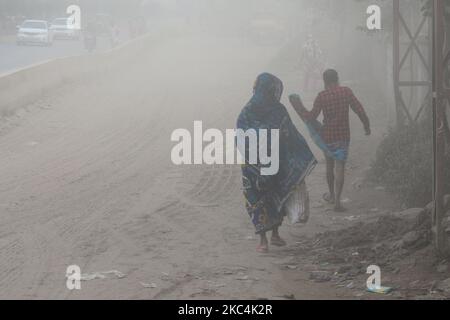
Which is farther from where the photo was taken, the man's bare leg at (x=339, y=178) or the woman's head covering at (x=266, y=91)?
the man's bare leg at (x=339, y=178)

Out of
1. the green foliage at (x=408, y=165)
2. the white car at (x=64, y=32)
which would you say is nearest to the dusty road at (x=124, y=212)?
the green foliage at (x=408, y=165)

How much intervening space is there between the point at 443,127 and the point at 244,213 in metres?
3.75

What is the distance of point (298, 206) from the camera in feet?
33.9

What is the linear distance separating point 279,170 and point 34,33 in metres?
44.3

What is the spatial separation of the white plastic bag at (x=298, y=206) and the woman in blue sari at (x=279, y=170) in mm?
43

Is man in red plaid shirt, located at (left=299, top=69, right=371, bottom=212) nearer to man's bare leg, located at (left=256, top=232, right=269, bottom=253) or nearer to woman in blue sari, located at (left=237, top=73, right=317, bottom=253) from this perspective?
woman in blue sari, located at (left=237, top=73, right=317, bottom=253)

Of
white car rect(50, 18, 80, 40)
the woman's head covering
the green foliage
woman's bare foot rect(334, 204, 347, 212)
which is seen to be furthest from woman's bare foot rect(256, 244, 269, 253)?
white car rect(50, 18, 80, 40)

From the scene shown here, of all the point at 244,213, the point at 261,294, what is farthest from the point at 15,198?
the point at 261,294

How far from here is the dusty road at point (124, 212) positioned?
28.7ft

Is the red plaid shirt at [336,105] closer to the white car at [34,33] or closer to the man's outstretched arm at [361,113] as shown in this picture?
the man's outstretched arm at [361,113]

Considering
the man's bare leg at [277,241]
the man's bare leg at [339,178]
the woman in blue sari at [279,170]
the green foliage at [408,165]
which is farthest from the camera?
the man's bare leg at [339,178]

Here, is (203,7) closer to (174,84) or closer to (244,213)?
(174,84)

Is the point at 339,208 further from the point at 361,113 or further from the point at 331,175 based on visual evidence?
the point at 361,113

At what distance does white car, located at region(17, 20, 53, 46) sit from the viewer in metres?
52.6
